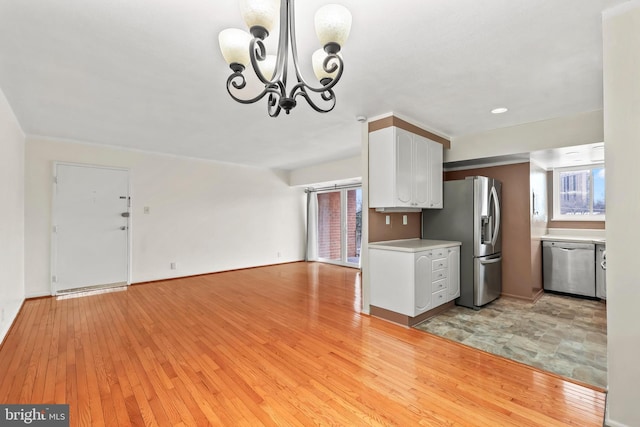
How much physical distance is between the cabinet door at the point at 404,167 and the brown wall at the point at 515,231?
1.87 meters

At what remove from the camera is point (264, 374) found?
219cm

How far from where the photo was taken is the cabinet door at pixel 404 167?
3.33 meters

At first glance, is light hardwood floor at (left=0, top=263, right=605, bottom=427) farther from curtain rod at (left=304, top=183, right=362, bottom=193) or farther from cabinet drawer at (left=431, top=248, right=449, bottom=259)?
curtain rod at (left=304, top=183, right=362, bottom=193)

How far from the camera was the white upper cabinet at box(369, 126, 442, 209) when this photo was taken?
3309 millimetres

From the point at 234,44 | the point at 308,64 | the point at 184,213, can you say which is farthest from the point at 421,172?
the point at 184,213

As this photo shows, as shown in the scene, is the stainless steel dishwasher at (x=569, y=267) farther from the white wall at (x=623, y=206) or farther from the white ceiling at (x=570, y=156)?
the white wall at (x=623, y=206)

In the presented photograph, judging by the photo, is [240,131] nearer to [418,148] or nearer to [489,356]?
[418,148]

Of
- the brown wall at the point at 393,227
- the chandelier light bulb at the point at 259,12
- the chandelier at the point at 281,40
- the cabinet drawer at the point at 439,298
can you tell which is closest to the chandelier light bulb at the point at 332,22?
the chandelier at the point at 281,40

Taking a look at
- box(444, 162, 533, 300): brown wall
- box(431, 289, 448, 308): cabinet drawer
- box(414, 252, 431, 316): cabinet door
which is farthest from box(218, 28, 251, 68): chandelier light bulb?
box(444, 162, 533, 300): brown wall

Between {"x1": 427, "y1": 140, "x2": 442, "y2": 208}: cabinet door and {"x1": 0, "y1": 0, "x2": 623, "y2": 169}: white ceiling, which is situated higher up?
{"x1": 0, "y1": 0, "x2": 623, "y2": 169}: white ceiling

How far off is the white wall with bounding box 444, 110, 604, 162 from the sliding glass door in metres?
2.96

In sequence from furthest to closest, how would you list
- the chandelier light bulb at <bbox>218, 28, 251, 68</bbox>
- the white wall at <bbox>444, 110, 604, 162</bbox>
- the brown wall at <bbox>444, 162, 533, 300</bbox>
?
1. the brown wall at <bbox>444, 162, 533, 300</bbox>
2. the white wall at <bbox>444, 110, 604, 162</bbox>
3. the chandelier light bulb at <bbox>218, 28, 251, 68</bbox>

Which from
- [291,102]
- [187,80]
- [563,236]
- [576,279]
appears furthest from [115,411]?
[563,236]

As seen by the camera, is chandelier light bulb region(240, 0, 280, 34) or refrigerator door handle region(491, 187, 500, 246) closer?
chandelier light bulb region(240, 0, 280, 34)
